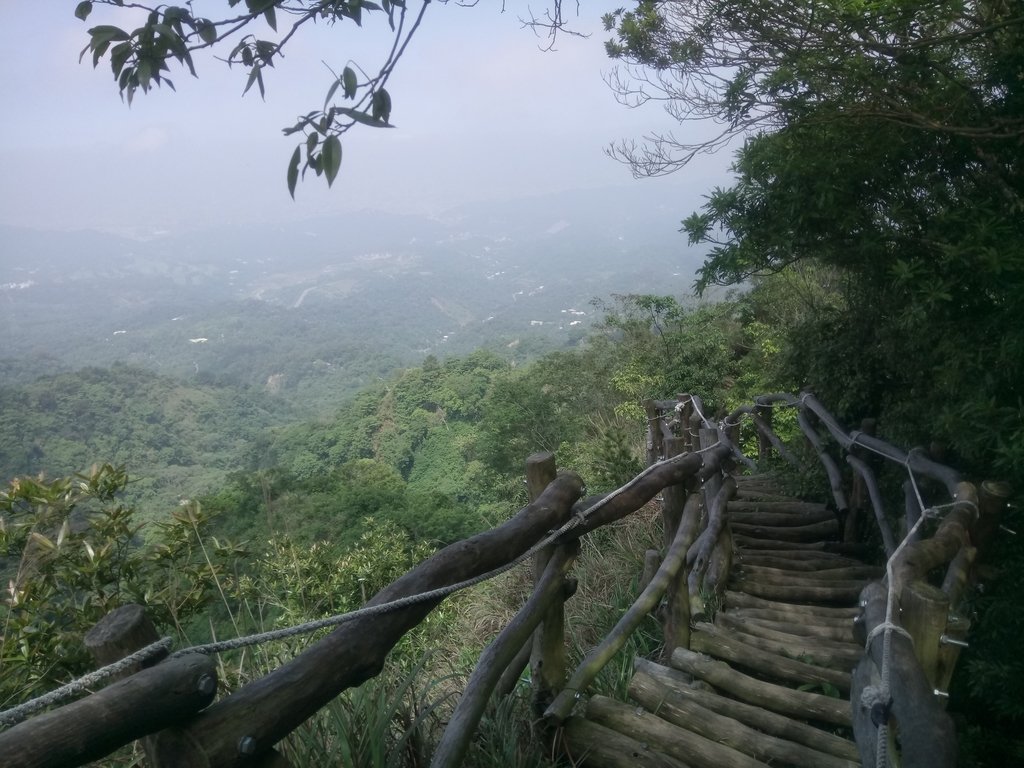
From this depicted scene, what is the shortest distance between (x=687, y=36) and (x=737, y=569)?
379cm

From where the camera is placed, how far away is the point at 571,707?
2.49 metres

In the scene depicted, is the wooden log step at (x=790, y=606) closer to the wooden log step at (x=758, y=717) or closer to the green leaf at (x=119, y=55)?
the wooden log step at (x=758, y=717)

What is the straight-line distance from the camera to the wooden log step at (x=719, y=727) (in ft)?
7.67

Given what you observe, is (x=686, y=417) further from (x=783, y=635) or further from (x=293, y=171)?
(x=293, y=171)

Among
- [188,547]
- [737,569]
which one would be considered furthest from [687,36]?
[188,547]

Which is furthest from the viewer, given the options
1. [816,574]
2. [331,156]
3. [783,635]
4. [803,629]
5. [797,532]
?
[797,532]

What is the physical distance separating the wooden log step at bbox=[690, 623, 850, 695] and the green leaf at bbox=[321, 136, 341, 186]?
2.36 meters

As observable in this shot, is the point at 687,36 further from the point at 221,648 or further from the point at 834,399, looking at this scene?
the point at 221,648

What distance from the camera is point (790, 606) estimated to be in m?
3.73

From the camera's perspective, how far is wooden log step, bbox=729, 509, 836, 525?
552 centimetres

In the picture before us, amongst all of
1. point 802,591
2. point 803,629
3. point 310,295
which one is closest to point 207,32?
point 803,629

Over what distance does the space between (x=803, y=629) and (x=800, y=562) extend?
1.14 metres

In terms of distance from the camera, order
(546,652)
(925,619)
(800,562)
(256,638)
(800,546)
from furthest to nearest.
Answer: (800,546), (800,562), (546,652), (925,619), (256,638)

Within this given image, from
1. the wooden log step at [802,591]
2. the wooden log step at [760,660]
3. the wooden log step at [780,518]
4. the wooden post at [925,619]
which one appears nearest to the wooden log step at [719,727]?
the wooden log step at [760,660]
